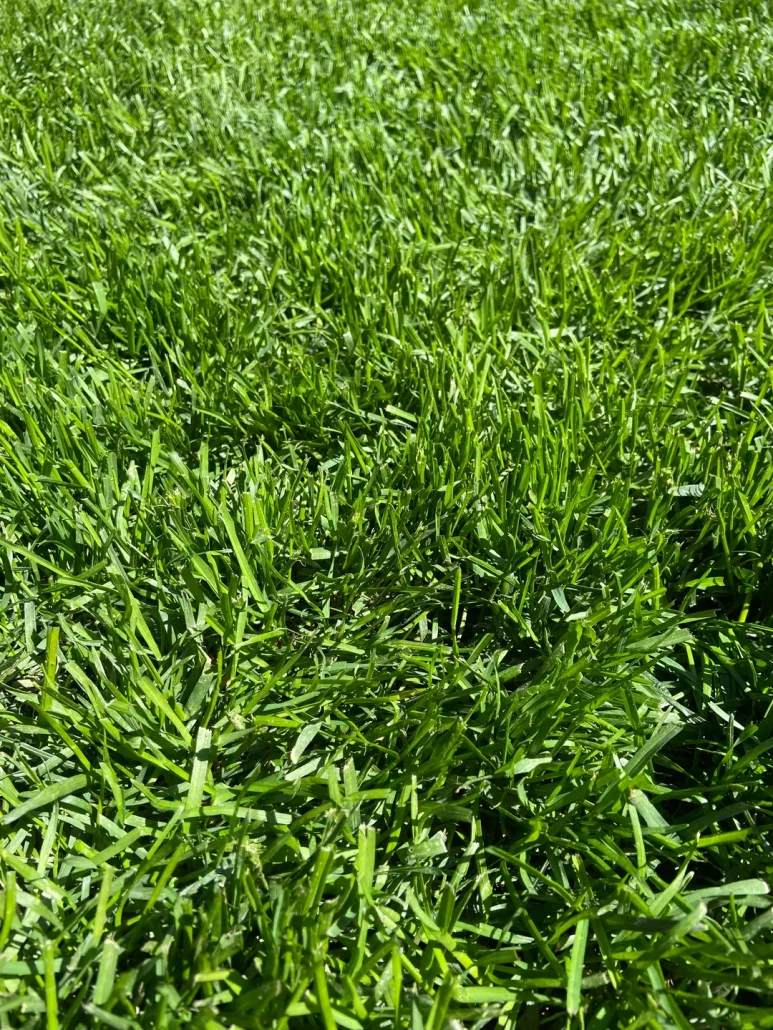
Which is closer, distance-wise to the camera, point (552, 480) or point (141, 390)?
point (552, 480)

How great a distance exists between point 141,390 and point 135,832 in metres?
1.06

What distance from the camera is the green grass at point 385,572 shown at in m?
1.18

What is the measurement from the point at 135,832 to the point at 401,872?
1.27ft

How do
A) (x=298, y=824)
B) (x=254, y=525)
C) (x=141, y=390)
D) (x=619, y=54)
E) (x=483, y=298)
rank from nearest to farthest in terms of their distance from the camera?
(x=298, y=824), (x=254, y=525), (x=141, y=390), (x=483, y=298), (x=619, y=54)

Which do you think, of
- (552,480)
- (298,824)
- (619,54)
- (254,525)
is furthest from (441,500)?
(619,54)

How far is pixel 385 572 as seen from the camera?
5.53 ft

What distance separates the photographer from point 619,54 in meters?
3.32

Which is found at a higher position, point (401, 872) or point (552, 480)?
point (552, 480)

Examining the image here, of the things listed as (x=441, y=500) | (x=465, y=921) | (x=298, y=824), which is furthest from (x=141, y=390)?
(x=465, y=921)

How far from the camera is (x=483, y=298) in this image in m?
2.24

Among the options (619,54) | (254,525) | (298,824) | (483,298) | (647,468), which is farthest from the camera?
(619,54)

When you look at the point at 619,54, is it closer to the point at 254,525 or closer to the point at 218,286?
the point at 218,286

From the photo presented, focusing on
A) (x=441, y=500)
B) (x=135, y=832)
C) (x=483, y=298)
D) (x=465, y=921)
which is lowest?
(x=465, y=921)

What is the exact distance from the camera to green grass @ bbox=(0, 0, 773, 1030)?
1178mm
